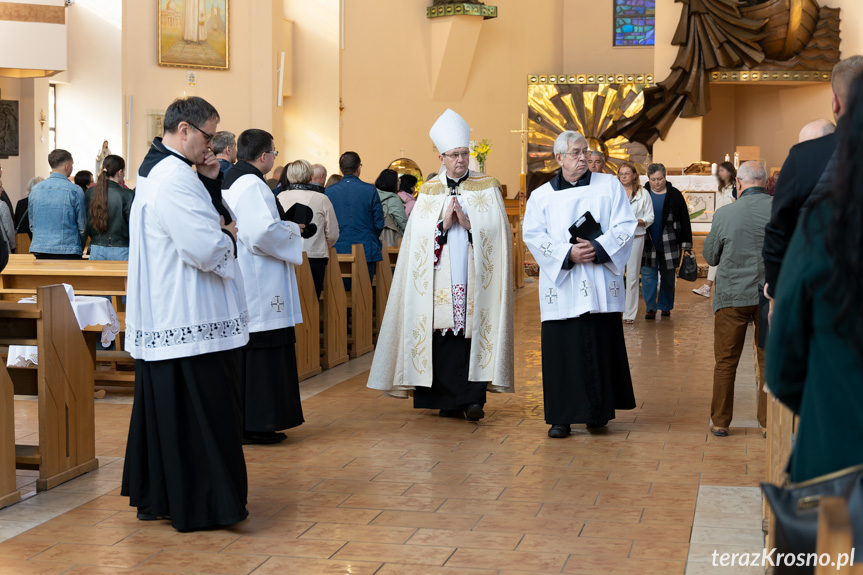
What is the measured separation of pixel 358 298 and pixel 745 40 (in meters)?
12.5

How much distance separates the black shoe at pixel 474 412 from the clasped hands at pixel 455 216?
111 cm

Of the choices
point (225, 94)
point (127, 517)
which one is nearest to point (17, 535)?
point (127, 517)

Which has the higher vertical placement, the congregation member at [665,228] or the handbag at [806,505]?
the congregation member at [665,228]

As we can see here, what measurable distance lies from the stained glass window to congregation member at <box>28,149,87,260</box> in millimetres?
16733

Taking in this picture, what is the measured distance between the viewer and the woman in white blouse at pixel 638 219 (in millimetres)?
10469

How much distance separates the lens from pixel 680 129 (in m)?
19.8

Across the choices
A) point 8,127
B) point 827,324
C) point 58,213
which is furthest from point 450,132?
point 8,127

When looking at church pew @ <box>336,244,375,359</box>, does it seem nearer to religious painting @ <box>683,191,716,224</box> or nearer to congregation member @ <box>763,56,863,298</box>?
congregation member @ <box>763,56,863,298</box>

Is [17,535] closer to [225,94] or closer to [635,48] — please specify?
[225,94]

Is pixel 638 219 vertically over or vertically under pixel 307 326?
over

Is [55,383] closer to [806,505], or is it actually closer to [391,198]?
[806,505]

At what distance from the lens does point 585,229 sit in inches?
234

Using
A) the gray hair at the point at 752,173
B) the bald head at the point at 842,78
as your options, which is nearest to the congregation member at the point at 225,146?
the gray hair at the point at 752,173

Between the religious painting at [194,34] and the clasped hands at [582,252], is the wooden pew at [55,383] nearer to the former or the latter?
the clasped hands at [582,252]
